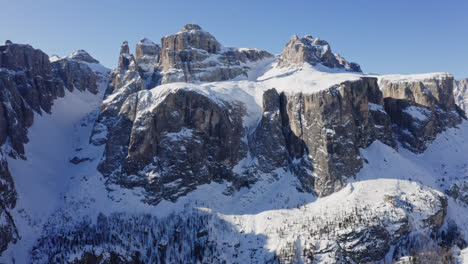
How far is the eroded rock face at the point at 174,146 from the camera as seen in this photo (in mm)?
130500

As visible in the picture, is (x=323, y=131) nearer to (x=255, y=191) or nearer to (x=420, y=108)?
(x=255, y=191)

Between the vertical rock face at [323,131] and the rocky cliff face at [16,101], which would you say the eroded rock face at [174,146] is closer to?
the vertical rock face at [323,131]

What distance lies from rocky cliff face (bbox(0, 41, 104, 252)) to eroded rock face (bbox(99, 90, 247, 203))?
1393 inches

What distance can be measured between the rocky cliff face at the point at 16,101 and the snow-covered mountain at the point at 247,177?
0.89 metres

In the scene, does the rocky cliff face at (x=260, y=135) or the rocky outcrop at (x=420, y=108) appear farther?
the rocky outcrop at (x=420, y=108)

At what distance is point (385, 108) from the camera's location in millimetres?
160125

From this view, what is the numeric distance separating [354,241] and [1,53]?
191 metres

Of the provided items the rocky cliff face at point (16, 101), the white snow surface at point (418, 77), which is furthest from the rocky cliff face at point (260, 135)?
the rocky cliff face at point (16, 101)

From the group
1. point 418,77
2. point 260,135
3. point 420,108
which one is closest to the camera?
point 260,135

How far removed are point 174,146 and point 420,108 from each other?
4437 inches

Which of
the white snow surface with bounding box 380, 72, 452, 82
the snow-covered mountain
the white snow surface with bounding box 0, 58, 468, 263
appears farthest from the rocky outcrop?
the white snow surface with bounding box 0, 58, 468, 263

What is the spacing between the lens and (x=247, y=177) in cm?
13650

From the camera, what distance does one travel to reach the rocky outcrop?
492 ft

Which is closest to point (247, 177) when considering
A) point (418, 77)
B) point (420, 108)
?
point (420, 108)
